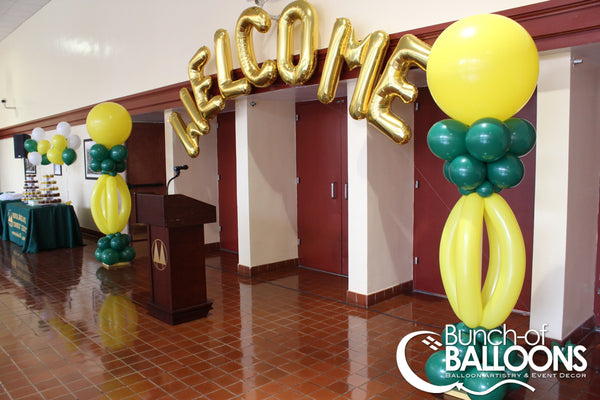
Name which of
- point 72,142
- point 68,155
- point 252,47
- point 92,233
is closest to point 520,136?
point 252,47

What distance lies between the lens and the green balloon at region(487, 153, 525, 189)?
2.85 metres

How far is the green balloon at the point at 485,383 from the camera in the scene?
116 inches

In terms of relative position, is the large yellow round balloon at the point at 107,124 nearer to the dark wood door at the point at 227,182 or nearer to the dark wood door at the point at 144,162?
the dark wood door at the point at 227,182

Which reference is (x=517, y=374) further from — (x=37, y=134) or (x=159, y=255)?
(x=37, y=134)

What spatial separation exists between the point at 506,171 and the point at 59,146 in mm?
7707

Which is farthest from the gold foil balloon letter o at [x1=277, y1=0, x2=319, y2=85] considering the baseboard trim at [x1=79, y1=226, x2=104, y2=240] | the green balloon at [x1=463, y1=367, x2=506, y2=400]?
the baseboard trim at [x1=79, y1=226, x2=104, y2=240]

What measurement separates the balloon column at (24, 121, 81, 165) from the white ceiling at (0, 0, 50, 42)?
3303mm

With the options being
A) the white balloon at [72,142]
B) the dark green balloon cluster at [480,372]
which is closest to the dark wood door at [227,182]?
the white balloon at [72,142]

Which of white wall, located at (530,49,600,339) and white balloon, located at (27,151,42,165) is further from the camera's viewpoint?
white balloon, located at (27,151,42,165)

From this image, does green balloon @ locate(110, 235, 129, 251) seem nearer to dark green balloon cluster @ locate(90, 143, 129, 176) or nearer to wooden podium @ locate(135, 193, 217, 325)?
dark green balloon cluster @ locate(90, 143, 129, 176)

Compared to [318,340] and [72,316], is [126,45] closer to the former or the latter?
[72,316]

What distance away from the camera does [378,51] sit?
14.1ft

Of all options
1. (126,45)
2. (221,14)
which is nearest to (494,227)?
(221,14)

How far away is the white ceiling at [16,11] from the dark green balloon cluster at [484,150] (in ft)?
35.8
